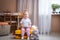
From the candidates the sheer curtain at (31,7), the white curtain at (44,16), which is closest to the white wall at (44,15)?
the white curtain at (44,16)

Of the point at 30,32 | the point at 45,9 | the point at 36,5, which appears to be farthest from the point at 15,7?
the point at 30,32

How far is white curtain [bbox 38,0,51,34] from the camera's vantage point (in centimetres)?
486

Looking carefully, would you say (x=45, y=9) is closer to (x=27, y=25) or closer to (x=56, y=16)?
(x=56, y=16)

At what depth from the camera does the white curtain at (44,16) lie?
4855 mm

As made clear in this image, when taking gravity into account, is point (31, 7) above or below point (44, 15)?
above

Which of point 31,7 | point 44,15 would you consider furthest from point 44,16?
point 31,7

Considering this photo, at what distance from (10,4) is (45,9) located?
1.26 m

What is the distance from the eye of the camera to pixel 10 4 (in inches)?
202

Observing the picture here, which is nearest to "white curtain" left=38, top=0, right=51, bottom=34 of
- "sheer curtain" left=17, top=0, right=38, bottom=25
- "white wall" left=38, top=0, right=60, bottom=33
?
"white wall" left=38, top=0, right=60, bottom=33

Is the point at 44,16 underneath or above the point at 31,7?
underneath

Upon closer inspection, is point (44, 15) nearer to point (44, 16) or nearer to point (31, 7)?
point (44, 16)

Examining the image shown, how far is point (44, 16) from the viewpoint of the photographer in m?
4.88

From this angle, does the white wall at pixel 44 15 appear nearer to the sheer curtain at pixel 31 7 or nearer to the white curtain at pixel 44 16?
the white curtain at pixel 44 16

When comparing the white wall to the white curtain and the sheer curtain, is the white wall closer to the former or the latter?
the white curtain
